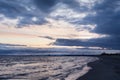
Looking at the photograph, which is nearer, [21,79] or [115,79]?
[115,79]

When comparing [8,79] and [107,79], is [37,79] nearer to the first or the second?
[8,79]

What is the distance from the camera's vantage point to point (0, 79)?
25609mm

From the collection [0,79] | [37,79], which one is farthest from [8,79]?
[37,79]

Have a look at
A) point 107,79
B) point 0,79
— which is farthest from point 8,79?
point 107,79

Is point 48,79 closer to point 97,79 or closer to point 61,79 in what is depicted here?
point 61,79

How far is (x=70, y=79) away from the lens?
83.0ft

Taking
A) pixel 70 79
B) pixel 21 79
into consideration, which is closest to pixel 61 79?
pixel 70 79

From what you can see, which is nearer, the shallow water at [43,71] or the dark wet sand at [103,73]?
the dark wet sand at [103,73]

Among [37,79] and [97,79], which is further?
[37,79]

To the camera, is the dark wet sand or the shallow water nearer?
the dark wet sand

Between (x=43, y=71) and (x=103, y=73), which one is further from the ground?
(x=43, y=71)

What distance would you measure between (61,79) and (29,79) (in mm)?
3494

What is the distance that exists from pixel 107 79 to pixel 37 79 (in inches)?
297

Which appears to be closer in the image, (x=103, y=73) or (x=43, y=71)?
(x=103, y=73)
